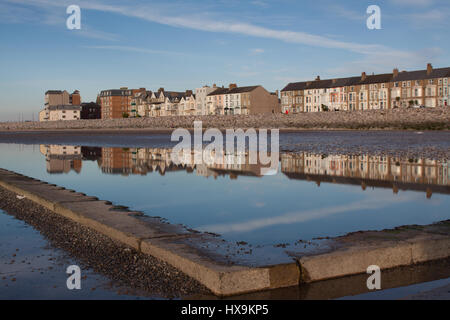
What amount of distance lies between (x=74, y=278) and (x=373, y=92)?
105 meters

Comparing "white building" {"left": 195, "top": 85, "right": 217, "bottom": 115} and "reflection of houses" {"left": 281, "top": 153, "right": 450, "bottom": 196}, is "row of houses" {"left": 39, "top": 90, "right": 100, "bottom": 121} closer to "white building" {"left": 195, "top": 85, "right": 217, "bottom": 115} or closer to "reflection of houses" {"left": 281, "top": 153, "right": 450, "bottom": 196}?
"white building" {"left": 195, "top": 85, "right": 217, "bottom": 115}

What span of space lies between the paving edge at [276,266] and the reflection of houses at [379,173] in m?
4.91

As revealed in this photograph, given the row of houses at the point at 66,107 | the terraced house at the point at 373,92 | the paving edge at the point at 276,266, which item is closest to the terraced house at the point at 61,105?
the row of houses at the point at 66,107

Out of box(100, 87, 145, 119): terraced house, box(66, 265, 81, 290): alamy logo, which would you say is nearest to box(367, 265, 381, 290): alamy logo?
box(66, 265, 81, 290): alamy logo

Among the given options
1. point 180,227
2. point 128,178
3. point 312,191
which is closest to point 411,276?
point 180,227

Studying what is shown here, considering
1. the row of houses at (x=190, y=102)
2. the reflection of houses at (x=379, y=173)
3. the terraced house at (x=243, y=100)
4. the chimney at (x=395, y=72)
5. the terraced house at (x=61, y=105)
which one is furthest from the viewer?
the terraced house at (x=61, y=105)

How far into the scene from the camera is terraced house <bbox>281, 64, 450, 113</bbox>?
94.2 m

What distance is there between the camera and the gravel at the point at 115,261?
4.58 meters

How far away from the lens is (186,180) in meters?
13.0

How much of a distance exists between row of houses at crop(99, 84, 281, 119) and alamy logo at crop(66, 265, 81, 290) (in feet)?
378

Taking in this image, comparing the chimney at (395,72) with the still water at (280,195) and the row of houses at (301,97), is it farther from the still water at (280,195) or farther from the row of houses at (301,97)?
the still water at (280,195)

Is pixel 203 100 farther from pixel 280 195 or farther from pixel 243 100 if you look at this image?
pixel 280 195

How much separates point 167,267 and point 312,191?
19.9ft
